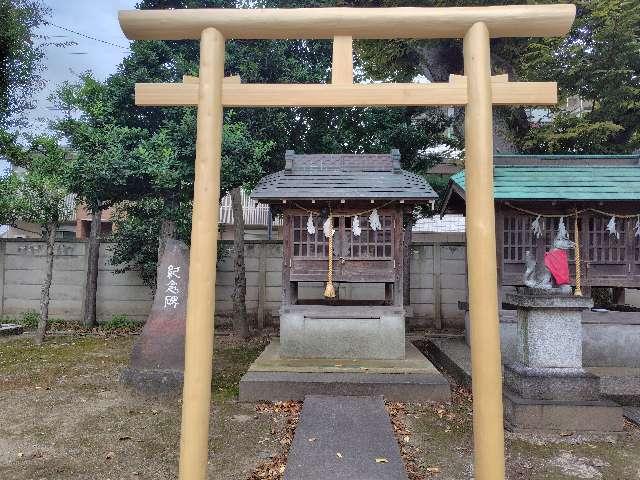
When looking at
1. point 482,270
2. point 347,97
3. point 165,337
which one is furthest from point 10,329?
point 482,270

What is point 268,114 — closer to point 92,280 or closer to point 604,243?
point 92,280

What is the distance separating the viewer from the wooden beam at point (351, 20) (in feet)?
12.4

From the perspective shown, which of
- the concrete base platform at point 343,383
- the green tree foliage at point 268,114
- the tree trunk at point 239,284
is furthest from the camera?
the tree trunk at point 239,284

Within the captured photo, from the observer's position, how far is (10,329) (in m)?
12.2

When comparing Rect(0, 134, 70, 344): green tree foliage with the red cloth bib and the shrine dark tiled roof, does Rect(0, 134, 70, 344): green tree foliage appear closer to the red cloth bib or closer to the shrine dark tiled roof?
the shrine dark tiled roof

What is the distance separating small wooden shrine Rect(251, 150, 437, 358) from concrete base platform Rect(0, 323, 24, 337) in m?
8.24

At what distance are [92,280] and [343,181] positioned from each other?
861 centimetres

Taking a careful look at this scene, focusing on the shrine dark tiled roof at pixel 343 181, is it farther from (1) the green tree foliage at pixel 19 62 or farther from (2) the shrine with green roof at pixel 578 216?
(1) the green tree foliage at pixel 19 62

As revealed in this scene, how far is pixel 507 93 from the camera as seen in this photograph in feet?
12.8

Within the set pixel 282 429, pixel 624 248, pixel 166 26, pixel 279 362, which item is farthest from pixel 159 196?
pixel 624 248

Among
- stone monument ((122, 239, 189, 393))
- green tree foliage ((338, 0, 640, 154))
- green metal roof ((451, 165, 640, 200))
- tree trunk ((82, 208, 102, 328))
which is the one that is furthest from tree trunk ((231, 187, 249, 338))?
green tree foliage ((338, 0, 640, 154))

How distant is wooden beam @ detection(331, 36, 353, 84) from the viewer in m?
3.87

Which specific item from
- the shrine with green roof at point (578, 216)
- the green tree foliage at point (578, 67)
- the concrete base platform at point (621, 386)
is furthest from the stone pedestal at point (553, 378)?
the green tree foliage at point (578, 67)

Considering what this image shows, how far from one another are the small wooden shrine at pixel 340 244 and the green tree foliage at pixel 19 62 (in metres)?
8.20
